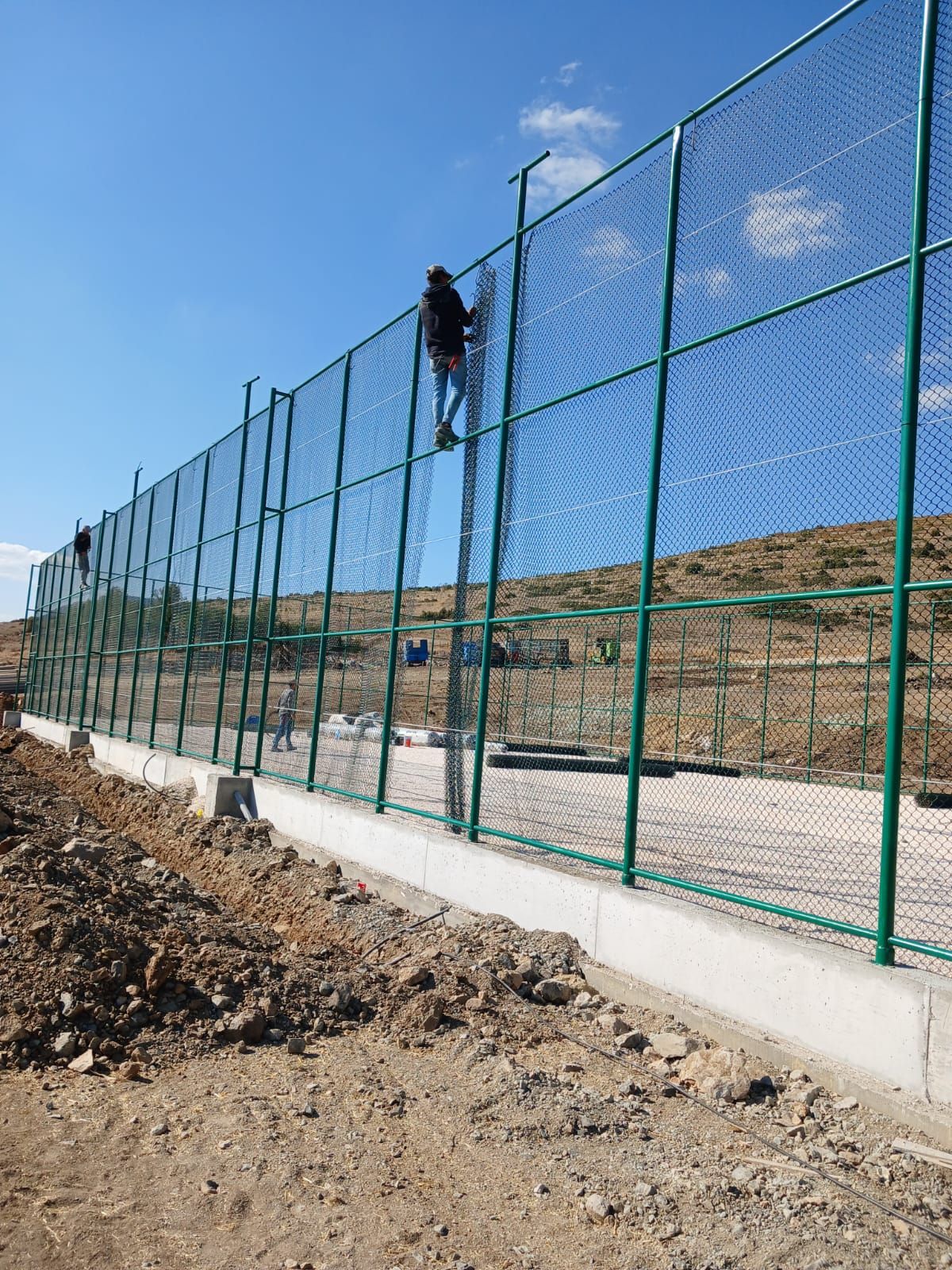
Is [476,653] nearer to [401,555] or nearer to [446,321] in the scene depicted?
[401,555]

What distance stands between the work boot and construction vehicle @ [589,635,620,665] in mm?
7505

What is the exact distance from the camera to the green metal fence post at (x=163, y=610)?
1678 cm

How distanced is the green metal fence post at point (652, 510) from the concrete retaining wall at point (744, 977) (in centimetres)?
42

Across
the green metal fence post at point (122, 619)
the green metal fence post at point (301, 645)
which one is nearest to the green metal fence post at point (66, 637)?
the green metal fence post at point (122, 619)

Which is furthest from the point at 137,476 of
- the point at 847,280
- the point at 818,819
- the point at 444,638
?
the point at 847,280

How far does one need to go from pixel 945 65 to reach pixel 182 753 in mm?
12808

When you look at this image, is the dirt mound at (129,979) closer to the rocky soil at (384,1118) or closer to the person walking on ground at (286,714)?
the rocky soil at (384,1118)

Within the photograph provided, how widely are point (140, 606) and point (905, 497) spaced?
1675 cm

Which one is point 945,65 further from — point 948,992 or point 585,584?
point 948,992

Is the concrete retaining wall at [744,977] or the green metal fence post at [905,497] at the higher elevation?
the green metal fence post at [905,497]

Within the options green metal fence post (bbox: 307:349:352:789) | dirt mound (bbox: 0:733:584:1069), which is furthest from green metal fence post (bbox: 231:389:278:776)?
dirt mound (bbox: 0:733:584:1069)

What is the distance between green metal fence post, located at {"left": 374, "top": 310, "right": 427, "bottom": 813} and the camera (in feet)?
29.9

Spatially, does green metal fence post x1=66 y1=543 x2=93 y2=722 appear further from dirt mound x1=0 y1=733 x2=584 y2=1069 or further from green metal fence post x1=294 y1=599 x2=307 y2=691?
dirt mound x1=0 y1=733 x2=584 y2=1069

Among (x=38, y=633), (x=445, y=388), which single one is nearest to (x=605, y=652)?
(x=445, y=388)
